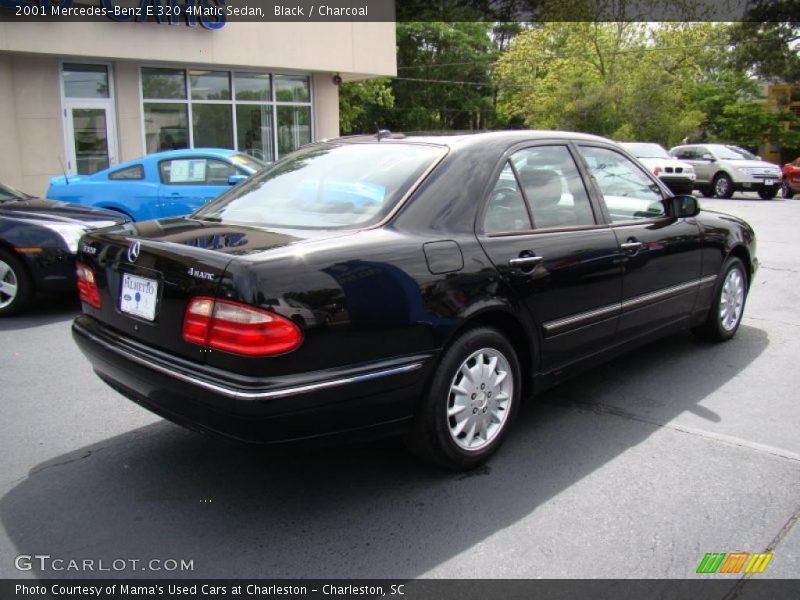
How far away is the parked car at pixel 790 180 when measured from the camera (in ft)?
73.3

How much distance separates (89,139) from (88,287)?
13.3 m

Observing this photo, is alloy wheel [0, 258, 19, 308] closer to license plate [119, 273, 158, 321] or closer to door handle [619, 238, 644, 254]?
license plate [119, 273, 158, 321]

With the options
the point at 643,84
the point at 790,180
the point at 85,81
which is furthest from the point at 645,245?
the point at 643,84

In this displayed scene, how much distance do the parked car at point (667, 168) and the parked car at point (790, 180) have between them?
4155 millimetres

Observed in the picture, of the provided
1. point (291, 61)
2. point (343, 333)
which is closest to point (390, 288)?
point (343, 333)

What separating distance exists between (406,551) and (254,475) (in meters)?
0.99

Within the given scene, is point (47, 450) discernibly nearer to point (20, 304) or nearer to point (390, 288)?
point (390, 288)

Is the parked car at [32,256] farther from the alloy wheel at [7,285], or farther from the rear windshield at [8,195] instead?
the rear windshield at [8,195]

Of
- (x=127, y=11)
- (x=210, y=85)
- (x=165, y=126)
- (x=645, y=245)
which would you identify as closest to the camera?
(x=645, y=245)

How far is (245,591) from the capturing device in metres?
2.60

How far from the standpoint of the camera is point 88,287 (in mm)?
3570

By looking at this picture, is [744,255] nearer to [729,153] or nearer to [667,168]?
[667,168]

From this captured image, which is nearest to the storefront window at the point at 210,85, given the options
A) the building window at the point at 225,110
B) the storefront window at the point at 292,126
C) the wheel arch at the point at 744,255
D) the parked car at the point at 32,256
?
the building window at the point at 225,110

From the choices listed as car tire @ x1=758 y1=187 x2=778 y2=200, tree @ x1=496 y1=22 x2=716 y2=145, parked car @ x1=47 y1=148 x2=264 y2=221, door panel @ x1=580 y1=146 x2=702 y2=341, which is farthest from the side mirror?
tree @ x1=496 y1=22 x2=716 y2=145
